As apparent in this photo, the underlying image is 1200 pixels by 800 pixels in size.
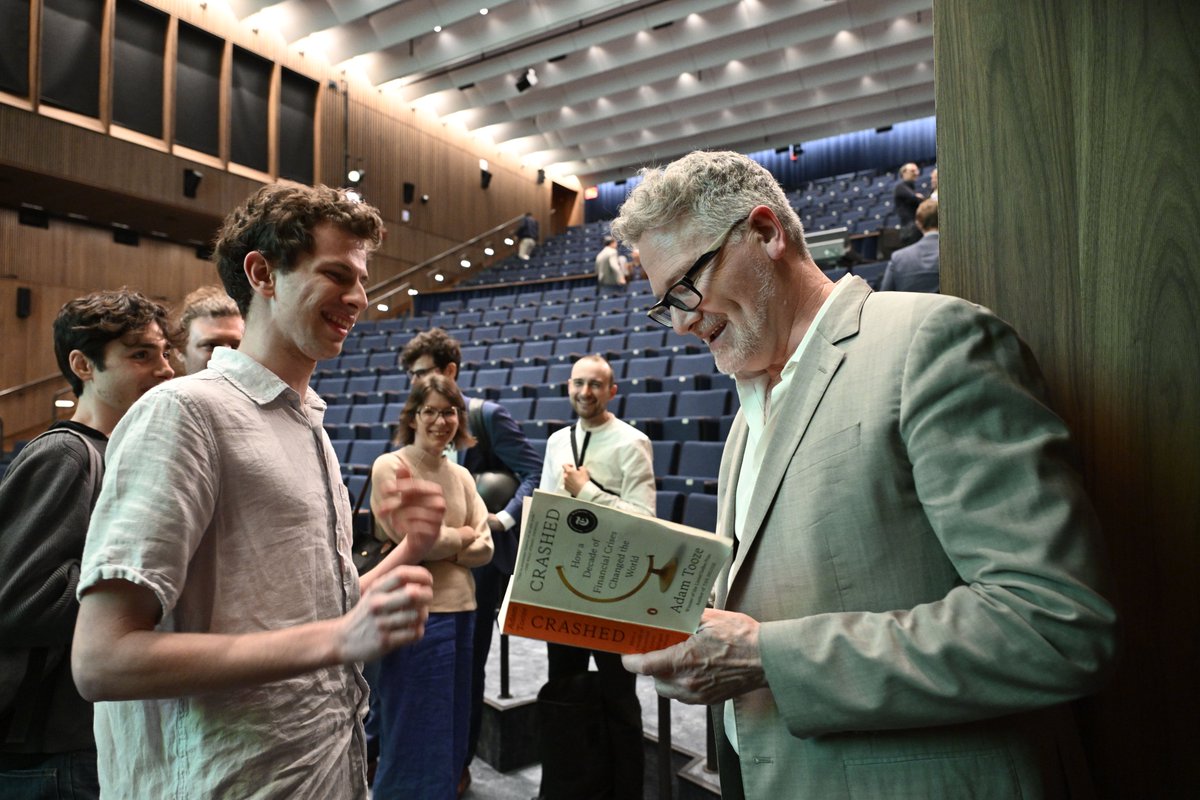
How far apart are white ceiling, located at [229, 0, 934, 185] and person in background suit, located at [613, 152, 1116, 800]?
10353mm

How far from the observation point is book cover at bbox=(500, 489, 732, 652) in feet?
2.68

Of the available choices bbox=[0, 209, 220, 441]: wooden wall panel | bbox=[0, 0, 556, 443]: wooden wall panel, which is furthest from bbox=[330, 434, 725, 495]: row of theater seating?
bbox=[0, 0, 556, 443]: wooden wall panel

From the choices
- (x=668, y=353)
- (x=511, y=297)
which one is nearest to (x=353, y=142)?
(x=511, y=297)

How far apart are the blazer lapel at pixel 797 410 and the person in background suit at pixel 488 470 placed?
4.80 ft

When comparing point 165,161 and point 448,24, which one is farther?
point 448,24

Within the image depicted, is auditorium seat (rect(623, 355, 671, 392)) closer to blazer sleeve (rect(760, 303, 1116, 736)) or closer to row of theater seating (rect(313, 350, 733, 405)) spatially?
row of theater seating (rect(313, 350, 733, 405))

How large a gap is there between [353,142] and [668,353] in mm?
8406

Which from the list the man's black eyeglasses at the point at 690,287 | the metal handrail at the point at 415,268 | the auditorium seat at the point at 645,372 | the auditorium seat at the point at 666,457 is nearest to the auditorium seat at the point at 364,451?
the auditorium seat at the point at 645,372

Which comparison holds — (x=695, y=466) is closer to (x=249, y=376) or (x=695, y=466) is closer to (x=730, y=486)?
(x=730, y=486)

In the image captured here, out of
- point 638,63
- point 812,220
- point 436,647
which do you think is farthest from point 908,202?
point 638,63

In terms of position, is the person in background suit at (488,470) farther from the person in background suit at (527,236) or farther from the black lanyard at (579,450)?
the person in background suit at (527,236)

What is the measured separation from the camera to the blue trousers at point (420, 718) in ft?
6.13

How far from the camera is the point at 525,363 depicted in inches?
289

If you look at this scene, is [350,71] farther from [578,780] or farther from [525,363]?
[578,780]
